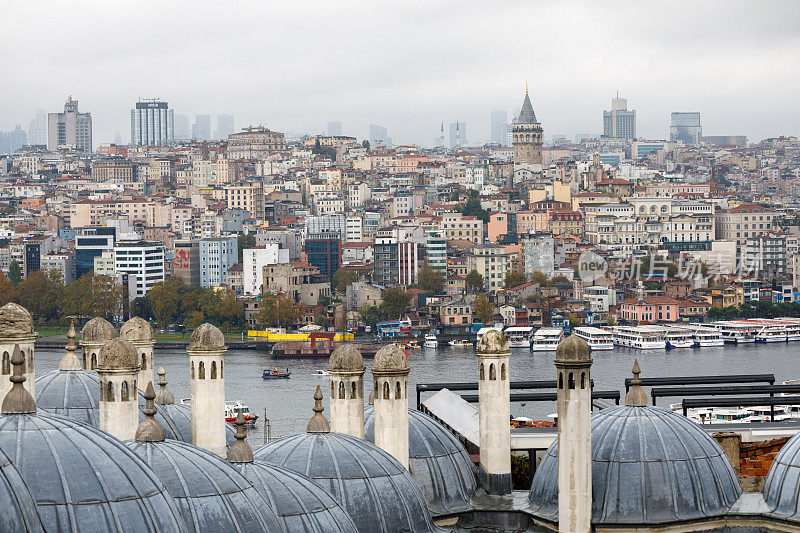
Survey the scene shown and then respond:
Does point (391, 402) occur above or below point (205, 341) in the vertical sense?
below

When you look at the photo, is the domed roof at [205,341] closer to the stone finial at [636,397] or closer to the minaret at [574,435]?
the minaret at [574,435]

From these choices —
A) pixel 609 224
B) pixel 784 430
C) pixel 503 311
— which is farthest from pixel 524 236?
pixel 784 430

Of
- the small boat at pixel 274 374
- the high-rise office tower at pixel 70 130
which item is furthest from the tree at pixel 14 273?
the high-rise office tower at pixel 70 130

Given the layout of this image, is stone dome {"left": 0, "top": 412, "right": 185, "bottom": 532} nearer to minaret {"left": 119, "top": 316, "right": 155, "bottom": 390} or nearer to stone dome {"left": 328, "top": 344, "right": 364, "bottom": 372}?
stone dome {"left": 328, "top": 344, "right": 364, "bottom": 372}

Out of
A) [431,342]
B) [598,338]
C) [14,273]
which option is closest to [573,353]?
[431,342]

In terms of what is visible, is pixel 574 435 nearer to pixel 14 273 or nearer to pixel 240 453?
pixel 240 453
